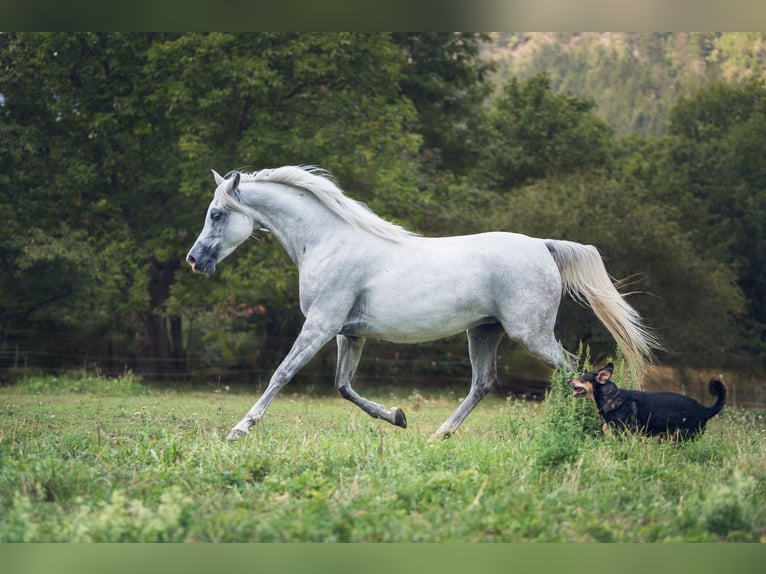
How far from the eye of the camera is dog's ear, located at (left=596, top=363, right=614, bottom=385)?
7637 mm

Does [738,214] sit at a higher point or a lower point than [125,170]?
lower

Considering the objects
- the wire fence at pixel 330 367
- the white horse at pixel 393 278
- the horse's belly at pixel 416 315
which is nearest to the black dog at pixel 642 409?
the white horse at pixel 393 278

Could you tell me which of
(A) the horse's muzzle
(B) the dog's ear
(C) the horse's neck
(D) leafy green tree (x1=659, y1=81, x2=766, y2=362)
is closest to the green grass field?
(B) the dog's ear

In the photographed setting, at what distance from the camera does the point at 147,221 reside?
68.5 feet

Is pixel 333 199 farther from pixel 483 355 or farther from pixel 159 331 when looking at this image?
pixel 159 331

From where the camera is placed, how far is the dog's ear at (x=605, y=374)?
7.64 m

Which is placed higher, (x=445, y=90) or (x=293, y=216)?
(x=445, y=90)

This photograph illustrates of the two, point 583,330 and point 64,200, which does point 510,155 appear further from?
point 64,200

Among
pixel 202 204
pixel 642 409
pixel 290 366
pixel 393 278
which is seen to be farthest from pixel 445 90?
pixel 642 409

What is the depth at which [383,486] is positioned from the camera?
20.0 ft

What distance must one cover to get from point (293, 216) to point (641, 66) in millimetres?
32349

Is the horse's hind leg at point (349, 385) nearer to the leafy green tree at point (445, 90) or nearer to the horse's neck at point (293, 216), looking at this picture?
the horse's neck at point (293, 216)

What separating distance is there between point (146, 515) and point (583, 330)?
1635 cm
